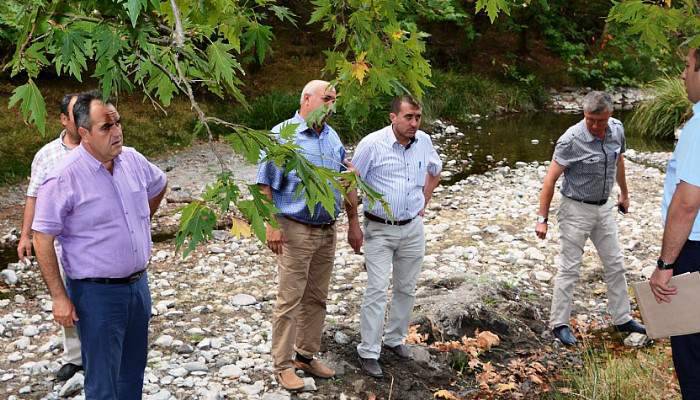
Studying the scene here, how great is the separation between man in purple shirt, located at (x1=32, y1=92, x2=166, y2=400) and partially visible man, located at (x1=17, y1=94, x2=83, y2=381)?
2.95ft

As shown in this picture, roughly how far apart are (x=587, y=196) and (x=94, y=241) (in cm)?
355

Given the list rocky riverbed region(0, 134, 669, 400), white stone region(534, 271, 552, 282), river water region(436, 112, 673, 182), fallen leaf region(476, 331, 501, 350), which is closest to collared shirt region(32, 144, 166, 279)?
rocky riverbed region(0, 134, 669, 400)

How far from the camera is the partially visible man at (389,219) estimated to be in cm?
484

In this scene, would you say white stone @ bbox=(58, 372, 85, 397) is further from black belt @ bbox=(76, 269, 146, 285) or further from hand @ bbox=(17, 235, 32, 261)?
black belt @ bbox=(76, 269, 146, 285)

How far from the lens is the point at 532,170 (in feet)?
39.6

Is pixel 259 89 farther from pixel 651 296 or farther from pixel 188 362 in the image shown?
pixel 651 296

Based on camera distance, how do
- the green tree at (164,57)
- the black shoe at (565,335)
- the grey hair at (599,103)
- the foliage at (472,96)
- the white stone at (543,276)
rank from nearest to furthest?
1. the green tree at (164,57)
2. the grey hair at (599,103)
3. the black shoe at (565,335)
4. the white stone at (543,276)
5. the foliage at (472,96)

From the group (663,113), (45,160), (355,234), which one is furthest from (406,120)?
(663,113)

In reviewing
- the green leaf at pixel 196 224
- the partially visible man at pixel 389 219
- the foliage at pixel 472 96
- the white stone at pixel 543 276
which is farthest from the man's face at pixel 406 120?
the foliage at pixel 472 96

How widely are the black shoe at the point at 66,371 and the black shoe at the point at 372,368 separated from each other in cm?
180

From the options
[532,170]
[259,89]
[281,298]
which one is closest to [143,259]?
[281,298]

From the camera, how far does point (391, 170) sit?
4895 millimetres

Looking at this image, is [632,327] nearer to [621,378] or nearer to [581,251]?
[581,251]

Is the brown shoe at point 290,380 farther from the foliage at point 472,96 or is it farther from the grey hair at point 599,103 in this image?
the foliage at point 472,96
